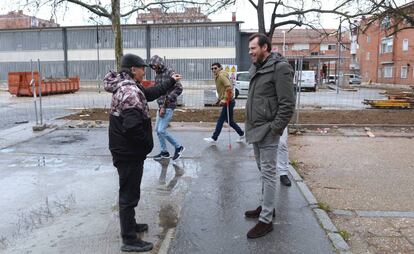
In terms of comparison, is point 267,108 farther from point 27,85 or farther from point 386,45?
point 386,45

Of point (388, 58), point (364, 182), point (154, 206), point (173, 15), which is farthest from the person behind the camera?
point (388, 58)

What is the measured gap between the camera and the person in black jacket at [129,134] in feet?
11.9

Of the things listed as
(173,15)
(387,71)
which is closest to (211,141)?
(173,15)

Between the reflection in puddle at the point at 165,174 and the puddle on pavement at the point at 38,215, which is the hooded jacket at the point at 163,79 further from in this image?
the puddle on pavement at the point at 38,215

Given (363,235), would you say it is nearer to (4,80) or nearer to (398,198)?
(398,198)

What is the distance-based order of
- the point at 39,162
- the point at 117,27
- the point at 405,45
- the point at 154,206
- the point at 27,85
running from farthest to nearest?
the point at 405,45 < the point at 27,85 < the point at 117,27 < the point at 39,162 < the point at 154,206

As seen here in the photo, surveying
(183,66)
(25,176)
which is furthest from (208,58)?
(25,176)

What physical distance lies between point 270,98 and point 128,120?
144 cm

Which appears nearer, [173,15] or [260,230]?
[260,230]

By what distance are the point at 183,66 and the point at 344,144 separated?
1393 inches

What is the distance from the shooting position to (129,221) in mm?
3918

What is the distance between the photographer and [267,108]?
13.7ft

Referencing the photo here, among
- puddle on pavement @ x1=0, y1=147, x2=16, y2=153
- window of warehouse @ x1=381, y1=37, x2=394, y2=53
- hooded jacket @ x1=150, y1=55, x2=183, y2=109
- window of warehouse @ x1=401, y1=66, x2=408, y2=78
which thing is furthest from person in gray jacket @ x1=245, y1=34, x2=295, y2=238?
window of warehouse @ x1=381, y1=37, x2=394, y2=53

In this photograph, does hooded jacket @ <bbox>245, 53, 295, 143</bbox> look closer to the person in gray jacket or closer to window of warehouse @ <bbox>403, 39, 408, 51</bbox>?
the person in gray jacket
